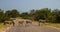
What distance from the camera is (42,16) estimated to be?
52781 mm

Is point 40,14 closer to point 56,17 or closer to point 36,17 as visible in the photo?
point 36,17

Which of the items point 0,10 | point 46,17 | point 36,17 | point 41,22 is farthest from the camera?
point 36,17

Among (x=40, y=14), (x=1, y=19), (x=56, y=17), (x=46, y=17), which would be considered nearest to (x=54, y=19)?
(x=56, y=17)

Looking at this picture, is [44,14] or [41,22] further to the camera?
[44,14]

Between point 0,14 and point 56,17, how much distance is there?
14551mm

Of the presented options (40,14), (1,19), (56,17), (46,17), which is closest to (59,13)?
(56,17)

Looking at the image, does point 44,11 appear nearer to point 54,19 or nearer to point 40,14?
point 40,14

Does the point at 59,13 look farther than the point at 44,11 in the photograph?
No

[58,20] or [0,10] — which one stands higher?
[0,10]

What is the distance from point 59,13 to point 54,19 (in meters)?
2.26

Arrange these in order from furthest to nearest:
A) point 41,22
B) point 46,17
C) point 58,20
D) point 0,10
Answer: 1. point 46,17
2. point 0,10
3. point 58,20
4. point 41,22

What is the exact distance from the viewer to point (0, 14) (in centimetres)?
4322

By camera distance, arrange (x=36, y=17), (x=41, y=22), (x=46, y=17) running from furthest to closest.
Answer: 1. (x=36, y=17)
2. (x=46, y=17)
3. (x=41, y=22)

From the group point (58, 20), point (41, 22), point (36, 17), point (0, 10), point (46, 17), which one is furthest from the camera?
point (36, 17)
